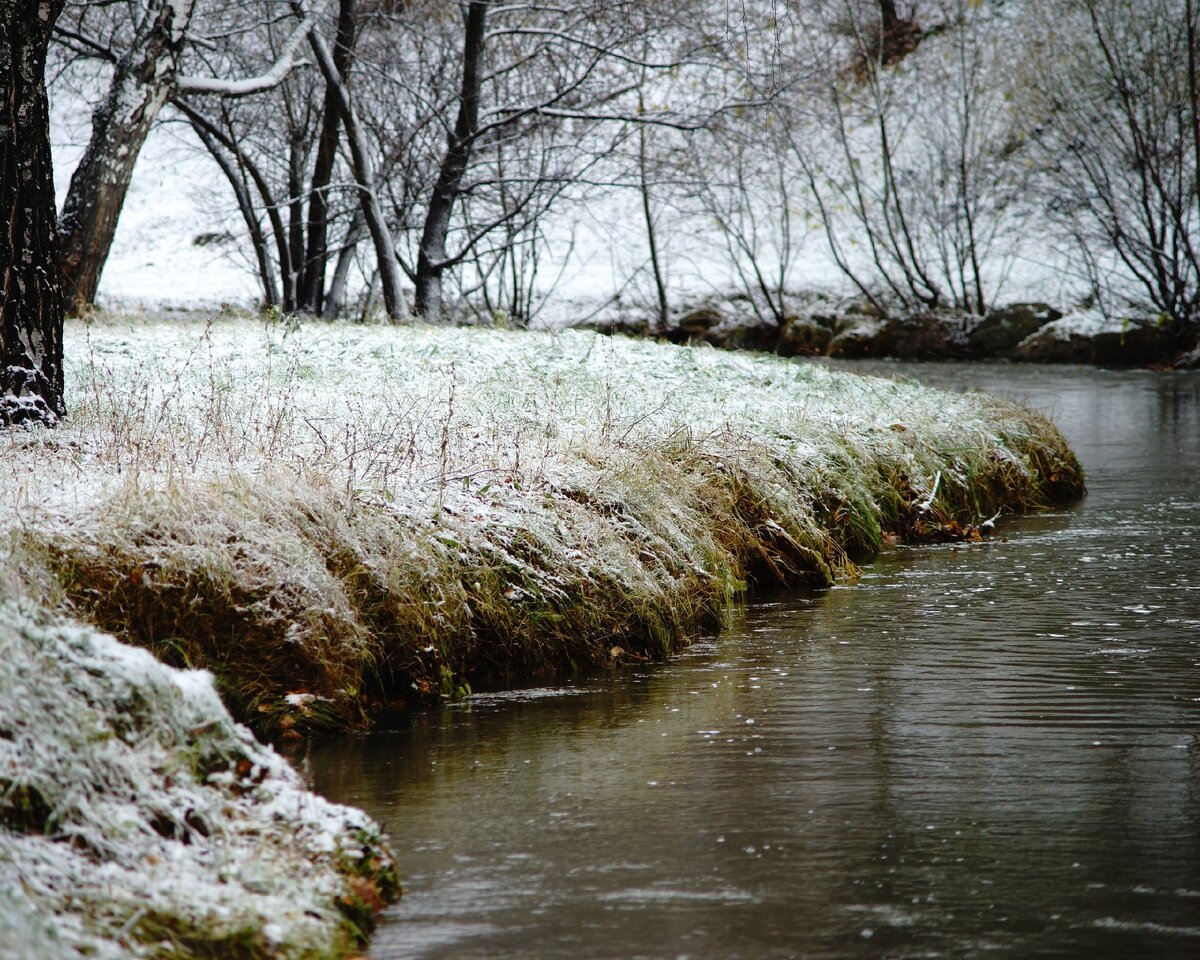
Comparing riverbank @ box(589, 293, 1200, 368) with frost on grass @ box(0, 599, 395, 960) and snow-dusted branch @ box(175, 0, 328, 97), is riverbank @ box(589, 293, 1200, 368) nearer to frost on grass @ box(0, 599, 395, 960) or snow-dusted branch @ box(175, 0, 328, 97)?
snow-dusted branch @ box(175, 0, 328, 97)

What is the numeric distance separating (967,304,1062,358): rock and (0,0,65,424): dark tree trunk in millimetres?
20621

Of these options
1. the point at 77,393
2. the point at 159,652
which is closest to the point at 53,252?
the point at 77,393

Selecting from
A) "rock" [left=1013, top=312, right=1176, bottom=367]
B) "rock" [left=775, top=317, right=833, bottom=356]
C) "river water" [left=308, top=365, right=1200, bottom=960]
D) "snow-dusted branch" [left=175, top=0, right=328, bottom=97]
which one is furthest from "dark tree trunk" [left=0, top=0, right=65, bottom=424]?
"rock" [left=1013, top=312, right=1176, bottom=367]

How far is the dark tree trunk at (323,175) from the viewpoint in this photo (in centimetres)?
1603

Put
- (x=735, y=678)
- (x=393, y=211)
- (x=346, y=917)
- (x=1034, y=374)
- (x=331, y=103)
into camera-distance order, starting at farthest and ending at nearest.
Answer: (x=1034, y=374) → (x=393, y=211) → (x=331, y=103) → (x=735, y=678) → (x=346, y=917)

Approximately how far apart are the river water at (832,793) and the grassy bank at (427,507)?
35cm

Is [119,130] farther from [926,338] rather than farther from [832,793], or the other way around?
[926,338]

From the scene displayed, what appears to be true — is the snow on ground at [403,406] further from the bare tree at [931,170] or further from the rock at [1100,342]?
the bare tree at [931,170]

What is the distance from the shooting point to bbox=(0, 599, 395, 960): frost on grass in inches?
95.6

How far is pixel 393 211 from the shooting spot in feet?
59.6

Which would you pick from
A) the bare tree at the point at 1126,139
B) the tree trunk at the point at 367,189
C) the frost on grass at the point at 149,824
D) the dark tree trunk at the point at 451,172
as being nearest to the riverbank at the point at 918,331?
the bare tree at the point at 1126,139

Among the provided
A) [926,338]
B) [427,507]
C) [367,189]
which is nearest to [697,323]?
[926,338]

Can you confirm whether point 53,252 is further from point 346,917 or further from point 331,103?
point 331,103

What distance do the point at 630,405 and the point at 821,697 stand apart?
11.8ft
